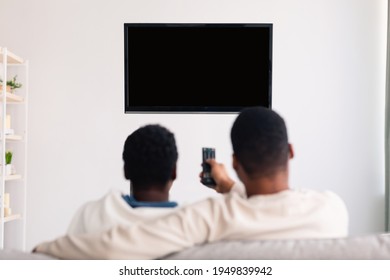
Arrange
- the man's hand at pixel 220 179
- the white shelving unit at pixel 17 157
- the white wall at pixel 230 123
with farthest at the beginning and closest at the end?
the white wall at pixel 230 123, the white shelving unit at pixel 17 157, the man's hand at pixel 220 179

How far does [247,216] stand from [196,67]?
126 inches

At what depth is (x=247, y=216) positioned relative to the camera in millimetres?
1065

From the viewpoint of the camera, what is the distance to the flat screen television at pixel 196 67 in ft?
13.6

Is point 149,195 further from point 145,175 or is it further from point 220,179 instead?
point 220,179

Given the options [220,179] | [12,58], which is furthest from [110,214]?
[12,58]

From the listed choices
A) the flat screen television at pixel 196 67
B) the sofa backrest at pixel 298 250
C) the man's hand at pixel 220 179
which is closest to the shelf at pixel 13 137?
the flat screen television at pixel 196 67

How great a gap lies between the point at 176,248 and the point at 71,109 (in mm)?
3285

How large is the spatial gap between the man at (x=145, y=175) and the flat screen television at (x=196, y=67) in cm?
285

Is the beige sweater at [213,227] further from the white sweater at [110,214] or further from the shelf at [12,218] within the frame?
the shelf at [12,218]

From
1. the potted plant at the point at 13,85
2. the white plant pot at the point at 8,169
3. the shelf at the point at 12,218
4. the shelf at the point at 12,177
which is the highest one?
the potted plant at the point at 13,85

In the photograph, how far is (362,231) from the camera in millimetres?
4137

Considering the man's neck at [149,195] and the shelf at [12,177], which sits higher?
the man's neck at [149,195]

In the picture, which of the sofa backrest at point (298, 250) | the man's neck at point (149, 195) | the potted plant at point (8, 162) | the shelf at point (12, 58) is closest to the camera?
the sofa backrest at point (298, 250)
